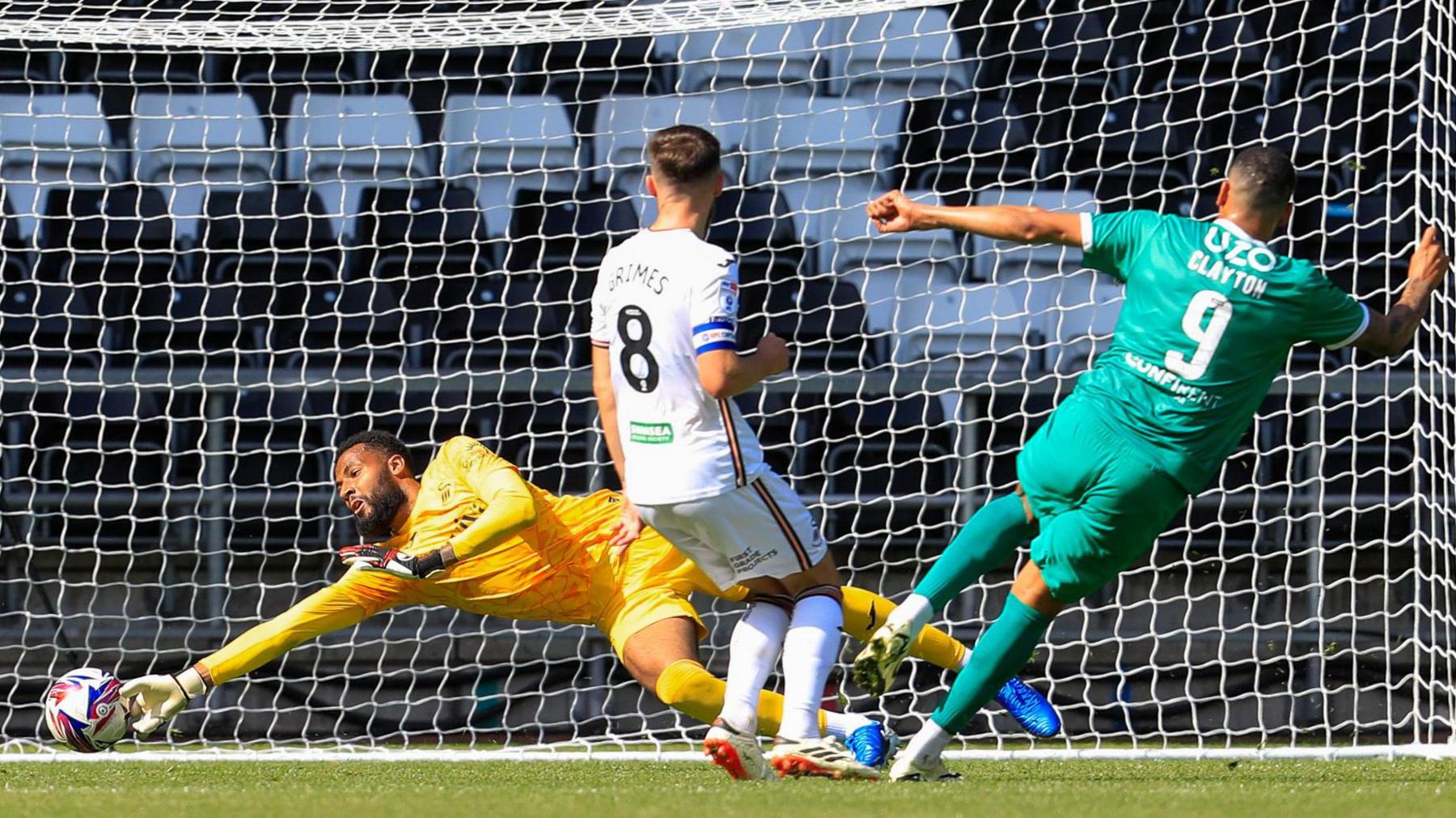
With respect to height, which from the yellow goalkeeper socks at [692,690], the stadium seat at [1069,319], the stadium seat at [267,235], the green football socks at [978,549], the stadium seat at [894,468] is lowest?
the stadium seat at [894,468]

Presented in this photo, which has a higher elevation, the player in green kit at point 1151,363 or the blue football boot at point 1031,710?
the player in green kit at point 1151,363

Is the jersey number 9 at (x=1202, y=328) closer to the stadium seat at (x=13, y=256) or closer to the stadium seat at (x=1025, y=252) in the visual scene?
the stadium seat at (x=1025, y=252)

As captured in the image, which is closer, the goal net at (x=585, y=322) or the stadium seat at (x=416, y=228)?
the goal net at (x=585, y=322)

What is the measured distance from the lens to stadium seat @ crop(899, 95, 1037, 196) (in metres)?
8.06

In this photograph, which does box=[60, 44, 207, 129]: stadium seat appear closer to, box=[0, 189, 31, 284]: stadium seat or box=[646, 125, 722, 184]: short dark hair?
box=[0, 189, 31, 284]: stadium seat

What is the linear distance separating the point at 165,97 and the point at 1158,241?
5.76 meters


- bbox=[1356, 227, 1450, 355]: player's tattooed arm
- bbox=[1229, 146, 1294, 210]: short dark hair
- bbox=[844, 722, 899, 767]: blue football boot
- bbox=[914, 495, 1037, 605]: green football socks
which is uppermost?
bbox=[1229, 146, 1294, 210]: short dark hair

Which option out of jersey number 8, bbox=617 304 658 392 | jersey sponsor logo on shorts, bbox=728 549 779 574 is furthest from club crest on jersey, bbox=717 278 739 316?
jersey sponsor logo on shorts, bbox=728 549 779 574

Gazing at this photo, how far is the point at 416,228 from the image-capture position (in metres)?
8.10

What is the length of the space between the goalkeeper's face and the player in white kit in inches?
50.4

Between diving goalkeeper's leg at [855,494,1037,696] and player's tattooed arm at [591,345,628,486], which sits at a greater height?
player's tattooed arm at [591,345,628,486]

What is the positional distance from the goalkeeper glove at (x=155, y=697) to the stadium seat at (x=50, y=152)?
12.8 ft

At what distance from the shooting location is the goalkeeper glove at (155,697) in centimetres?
475

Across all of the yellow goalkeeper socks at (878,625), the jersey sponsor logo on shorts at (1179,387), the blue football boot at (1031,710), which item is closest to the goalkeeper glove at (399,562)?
the yellow goalkeeper socks at (878,625)
